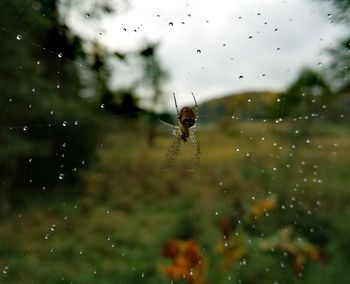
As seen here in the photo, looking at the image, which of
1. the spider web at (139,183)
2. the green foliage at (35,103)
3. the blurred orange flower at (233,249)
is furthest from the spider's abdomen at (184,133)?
the blurred orange flower at (233,249)

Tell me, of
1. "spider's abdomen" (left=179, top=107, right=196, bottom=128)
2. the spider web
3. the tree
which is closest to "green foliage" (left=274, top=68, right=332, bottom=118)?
the spider web

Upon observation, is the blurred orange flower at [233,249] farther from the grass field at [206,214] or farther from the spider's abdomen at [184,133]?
the spider's abdomen at [184,133]

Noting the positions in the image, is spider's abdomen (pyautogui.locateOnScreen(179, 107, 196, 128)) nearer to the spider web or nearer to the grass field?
the spider web

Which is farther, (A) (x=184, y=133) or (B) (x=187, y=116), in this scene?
(A) (x=184, y=133)

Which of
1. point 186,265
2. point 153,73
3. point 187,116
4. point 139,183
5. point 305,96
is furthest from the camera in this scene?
point 139,183

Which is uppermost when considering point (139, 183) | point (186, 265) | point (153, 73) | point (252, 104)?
point (153, 73)

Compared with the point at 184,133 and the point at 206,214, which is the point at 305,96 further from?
the point at 184,133

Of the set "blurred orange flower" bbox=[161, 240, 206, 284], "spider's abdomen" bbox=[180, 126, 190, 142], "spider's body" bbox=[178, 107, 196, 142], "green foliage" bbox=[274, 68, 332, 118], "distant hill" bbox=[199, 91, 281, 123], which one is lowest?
"blurred orange flower" bbox=[161, 240, 206, 284]

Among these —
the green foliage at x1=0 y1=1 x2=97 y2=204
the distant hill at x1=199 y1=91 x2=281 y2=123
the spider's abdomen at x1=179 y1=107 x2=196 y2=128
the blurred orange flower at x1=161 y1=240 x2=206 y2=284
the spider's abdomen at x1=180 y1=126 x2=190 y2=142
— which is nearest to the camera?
the spider's abdomen at x1=179 y1=107 x2=196 y2=128

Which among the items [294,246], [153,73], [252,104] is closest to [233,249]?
[294,246]
